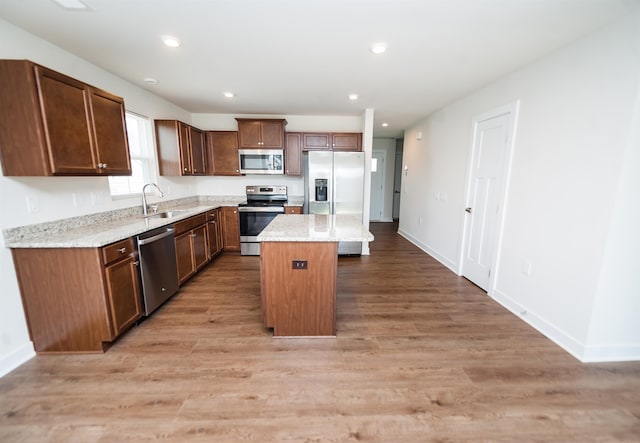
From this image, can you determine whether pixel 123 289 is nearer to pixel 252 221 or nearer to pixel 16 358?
pixel 16 358

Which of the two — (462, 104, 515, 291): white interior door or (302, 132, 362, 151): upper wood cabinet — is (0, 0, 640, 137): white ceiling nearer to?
(462, 104, 515, 291): white interior door

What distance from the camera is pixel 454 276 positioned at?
361cm

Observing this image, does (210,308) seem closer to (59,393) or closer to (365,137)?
(59,393)

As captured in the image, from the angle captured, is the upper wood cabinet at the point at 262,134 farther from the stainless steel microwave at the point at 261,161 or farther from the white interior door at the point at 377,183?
the white interior door at the point at 377,183

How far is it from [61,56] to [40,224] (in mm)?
1509

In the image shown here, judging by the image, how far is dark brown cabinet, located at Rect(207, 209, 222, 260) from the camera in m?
3.99

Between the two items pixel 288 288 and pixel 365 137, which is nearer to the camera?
pixel 288 288

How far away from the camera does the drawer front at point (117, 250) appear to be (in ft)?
6.42

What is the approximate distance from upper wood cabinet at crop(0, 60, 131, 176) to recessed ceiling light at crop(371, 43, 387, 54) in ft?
7.84

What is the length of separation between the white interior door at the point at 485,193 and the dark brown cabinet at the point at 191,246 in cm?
373

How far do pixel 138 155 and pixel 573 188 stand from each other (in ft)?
15.4

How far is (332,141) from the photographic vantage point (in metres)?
4.57

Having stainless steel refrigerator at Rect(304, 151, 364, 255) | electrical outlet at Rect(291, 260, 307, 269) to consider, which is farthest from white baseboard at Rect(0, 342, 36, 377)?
stainless steel refrigerator at Rect(304, 151, 364, 255)

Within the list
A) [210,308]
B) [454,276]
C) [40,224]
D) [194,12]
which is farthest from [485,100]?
[40,224]
